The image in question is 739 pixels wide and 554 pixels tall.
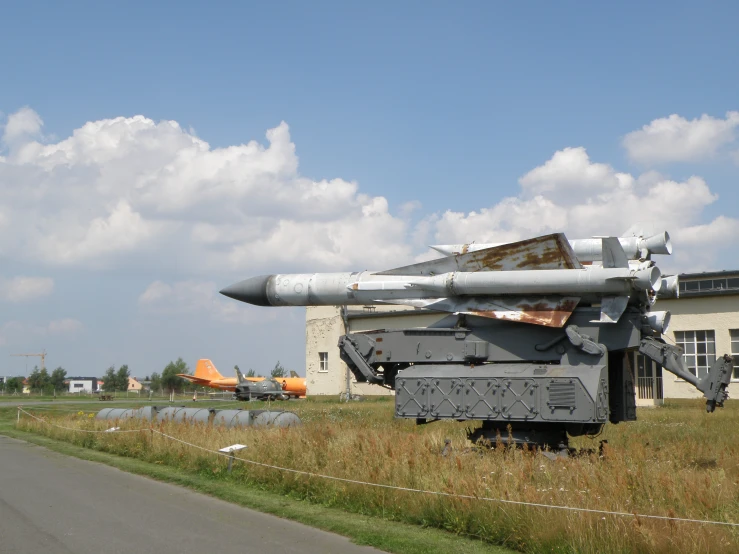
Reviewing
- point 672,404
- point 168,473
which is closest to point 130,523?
point 168,473

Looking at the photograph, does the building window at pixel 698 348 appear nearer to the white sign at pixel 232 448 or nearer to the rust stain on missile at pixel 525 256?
the rust stain on missile at pixel 525 256

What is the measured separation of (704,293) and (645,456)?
57.6 feet

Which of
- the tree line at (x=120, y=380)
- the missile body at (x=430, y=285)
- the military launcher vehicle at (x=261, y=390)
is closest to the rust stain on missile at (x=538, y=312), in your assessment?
the missile body at (x=430, y=285)

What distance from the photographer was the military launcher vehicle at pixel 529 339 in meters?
11.0

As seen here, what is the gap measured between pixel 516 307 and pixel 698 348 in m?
17.2

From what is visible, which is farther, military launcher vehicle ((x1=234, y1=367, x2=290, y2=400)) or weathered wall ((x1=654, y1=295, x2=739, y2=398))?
military launcher vehicle ((x1=234, y1=367, x2=290, y2=400))

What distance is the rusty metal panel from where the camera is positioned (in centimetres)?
1181

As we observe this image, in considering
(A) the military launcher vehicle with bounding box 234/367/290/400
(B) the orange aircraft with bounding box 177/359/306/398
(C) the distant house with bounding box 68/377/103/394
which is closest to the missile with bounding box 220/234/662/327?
(A) the military launcher vehicle with bounding box 234/367/290/400

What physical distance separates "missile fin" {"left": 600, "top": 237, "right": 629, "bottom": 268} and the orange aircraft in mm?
38686

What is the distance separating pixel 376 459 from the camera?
32.8 ft

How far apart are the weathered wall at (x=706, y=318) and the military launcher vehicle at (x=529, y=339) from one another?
1445cm

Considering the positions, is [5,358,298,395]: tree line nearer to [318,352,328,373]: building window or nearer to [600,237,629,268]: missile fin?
[318,352,328,373]: building window

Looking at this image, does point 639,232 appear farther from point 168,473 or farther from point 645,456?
point 168,473

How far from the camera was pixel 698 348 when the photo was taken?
26.2 meters
